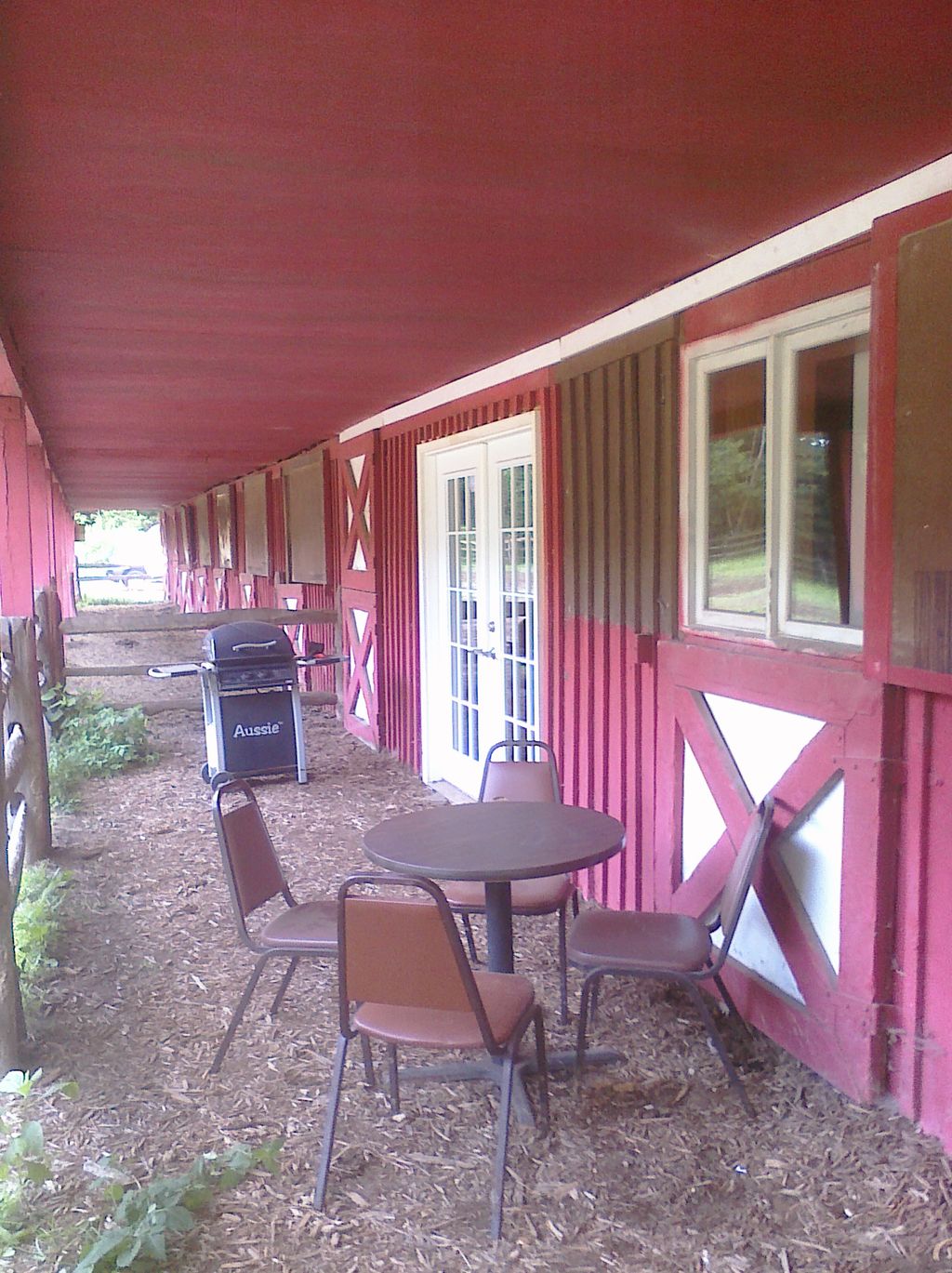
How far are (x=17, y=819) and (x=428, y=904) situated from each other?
285 cm

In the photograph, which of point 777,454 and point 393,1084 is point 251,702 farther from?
point 777,454

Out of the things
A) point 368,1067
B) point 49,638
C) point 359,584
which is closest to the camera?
point 368,1067

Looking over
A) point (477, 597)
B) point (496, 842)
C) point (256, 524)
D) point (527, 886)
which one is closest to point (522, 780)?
point (527, 886)

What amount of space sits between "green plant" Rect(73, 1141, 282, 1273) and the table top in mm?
830

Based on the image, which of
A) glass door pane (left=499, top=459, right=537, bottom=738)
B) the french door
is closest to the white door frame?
the french door

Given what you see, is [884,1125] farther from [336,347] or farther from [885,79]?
[336,347]

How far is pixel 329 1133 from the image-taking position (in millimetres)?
2576

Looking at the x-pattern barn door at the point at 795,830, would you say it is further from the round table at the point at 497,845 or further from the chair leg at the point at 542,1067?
the chair leg at the point at 542,1067

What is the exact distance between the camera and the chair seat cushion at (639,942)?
2.92 meters

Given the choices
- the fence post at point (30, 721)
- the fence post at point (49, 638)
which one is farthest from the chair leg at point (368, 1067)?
the fence post at point (49, 638)

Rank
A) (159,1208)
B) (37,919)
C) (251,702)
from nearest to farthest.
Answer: (159,1208) → (37,919) → (251,702)

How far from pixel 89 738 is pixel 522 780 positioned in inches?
201

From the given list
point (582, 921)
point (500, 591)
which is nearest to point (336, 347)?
point (500, 591)

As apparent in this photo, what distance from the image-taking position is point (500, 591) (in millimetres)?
5805
